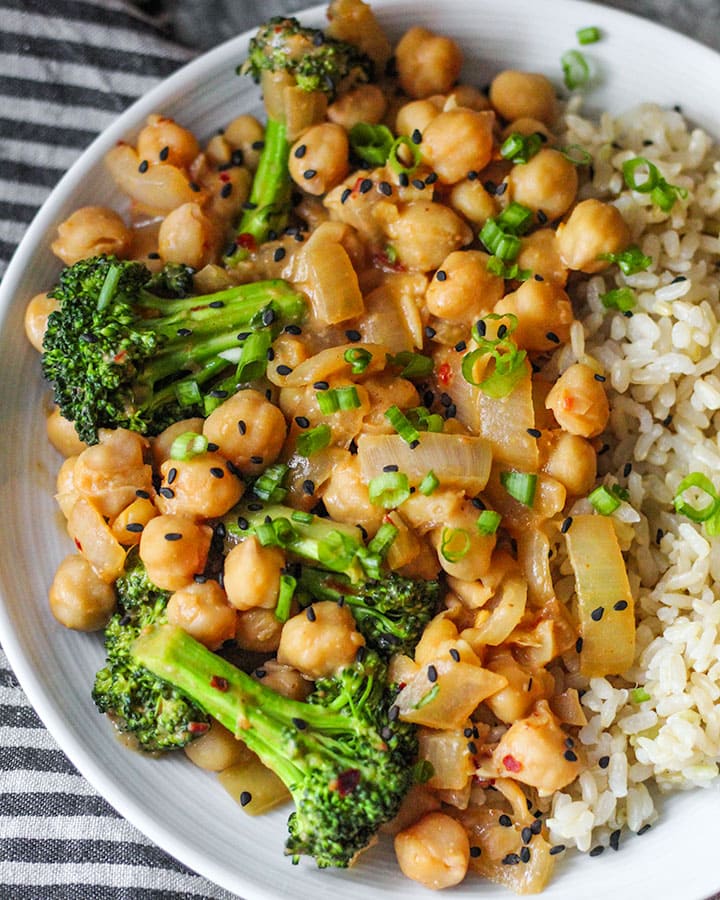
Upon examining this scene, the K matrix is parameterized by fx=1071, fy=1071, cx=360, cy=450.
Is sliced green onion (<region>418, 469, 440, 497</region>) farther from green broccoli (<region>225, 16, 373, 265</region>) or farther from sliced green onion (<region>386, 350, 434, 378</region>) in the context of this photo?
green broccoli (<region>225, 16, 373, 265</region>)

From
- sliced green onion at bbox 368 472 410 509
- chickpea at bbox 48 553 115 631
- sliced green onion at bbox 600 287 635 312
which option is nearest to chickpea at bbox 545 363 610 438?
sliced green onion at bbox 600 287 635 312

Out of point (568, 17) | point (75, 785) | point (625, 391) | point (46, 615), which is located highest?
point (568, 17)

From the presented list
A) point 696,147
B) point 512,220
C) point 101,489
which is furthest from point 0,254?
point 696,147

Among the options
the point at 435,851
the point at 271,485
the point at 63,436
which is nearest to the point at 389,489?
the point at 271,485

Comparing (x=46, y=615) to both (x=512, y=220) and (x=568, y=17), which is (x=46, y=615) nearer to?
(x=512, y=220)

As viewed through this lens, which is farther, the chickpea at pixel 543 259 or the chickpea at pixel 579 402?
the chickpea at pixel 543 259

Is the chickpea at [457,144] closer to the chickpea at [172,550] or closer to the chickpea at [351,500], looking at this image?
the chickpea at [351,500]

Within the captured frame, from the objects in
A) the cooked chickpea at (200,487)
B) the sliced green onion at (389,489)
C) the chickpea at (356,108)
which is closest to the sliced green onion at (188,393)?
the cooked chickpea at (200,487)

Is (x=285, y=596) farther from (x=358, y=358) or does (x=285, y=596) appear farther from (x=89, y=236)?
(x=89, y=236)
